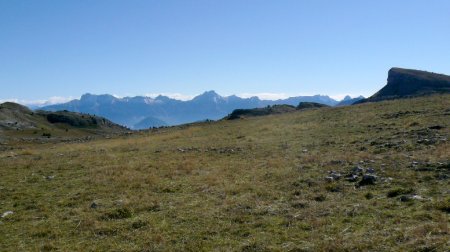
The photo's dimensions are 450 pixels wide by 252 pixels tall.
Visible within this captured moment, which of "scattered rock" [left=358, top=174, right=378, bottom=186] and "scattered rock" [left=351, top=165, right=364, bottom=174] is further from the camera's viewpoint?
"scattered rock" [left=351, top=165, right=364, bottom=174]

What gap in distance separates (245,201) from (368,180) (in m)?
5.72

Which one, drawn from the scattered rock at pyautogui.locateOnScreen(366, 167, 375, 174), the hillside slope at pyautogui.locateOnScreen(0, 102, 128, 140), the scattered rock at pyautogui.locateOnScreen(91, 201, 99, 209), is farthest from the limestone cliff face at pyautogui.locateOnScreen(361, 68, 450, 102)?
the scattered rock at pyautogui.locateOnScreen(91, 201, 99, 209)

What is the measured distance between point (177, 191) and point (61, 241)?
746cm

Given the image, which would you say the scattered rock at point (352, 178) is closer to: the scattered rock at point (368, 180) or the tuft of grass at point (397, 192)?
the scattered rock at point (368, 180)

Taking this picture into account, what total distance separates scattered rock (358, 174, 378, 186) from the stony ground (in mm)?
44

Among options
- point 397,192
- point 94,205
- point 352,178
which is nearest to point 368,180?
point 352,178

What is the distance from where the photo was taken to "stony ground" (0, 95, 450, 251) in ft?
41.0

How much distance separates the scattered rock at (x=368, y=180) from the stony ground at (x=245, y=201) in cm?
4

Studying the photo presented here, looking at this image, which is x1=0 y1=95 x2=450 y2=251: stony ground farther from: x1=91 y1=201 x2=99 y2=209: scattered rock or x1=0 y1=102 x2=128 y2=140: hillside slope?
x1=0 y1=102 x2=128 y2=140: hillside slope

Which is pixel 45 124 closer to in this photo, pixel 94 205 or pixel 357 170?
pixel 94 205

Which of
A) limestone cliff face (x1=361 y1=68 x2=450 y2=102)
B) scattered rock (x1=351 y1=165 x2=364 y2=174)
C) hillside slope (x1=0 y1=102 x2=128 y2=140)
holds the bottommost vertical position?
scattered rock (x1=351 y1=165 x2=364 y2=174)

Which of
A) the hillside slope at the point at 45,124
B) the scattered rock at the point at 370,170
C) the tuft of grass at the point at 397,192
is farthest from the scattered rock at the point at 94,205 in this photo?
the hillside slope at the point at 45,124

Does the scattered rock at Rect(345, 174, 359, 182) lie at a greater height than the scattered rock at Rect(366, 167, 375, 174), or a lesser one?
lesser

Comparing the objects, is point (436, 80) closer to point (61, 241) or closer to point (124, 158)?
point (124, 158)
